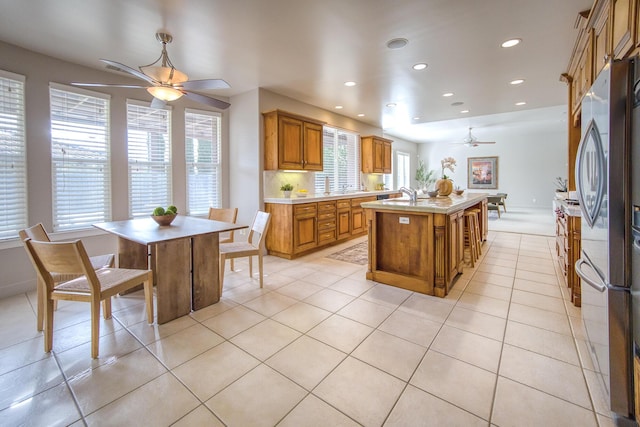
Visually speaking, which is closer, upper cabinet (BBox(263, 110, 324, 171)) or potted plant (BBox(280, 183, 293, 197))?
upper cabinet (BBox(263, 110, 324, 171))

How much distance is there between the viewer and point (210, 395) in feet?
5.46

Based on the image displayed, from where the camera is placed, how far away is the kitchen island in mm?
3018

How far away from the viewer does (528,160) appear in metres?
10.7

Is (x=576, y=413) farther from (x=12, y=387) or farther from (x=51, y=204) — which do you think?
(x=51, y=204)

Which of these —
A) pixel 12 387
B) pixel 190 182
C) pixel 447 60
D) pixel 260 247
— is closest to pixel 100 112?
pixel 190 182

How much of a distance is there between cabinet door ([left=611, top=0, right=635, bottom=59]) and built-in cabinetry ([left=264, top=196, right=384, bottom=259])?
3.67 metres

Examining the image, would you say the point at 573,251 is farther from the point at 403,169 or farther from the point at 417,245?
the point at 403,169

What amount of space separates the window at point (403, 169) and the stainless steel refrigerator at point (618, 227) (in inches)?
364

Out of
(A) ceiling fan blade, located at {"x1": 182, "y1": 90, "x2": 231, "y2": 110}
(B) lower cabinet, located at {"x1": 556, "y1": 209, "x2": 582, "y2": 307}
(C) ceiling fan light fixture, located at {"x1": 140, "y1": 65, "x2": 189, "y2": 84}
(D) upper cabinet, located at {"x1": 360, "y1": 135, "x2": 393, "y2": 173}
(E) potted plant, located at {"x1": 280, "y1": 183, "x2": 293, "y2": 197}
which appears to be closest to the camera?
(C) ceiling fan light fixture, located at {"x1": 140, "y1": 65, "x2": 189, "y2": 84}

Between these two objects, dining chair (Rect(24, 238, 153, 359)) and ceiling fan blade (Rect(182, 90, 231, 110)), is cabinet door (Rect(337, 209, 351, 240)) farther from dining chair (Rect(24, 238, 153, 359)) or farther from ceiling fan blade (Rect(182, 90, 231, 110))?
dining chair (Rect(24, 238, 153, 359))

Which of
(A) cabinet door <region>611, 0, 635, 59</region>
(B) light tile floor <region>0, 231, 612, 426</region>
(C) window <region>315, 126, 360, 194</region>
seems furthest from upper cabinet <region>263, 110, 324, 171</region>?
(A) cabinet door <region>611, 0, 635, 59</region>

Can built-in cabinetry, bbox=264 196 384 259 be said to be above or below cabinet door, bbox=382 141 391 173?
below

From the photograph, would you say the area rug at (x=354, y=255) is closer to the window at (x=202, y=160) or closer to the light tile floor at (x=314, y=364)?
the light tile floor at (x=314, y=364)

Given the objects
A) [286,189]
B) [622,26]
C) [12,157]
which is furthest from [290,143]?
→ [622,26]
